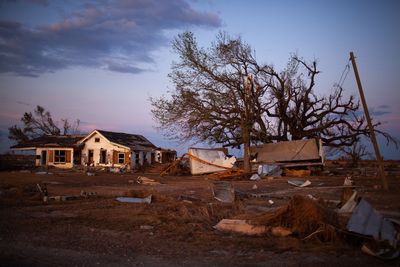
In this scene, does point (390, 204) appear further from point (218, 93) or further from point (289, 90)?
point (289, 90)

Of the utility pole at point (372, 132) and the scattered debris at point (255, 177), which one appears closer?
the utility pole at point (372, 132)

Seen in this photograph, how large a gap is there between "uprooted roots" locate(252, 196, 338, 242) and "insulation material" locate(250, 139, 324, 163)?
21.6 meters

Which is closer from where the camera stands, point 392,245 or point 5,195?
point 392,245

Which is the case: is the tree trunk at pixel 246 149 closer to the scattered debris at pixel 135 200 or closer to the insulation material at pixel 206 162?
the insulation material at pixel 206 162

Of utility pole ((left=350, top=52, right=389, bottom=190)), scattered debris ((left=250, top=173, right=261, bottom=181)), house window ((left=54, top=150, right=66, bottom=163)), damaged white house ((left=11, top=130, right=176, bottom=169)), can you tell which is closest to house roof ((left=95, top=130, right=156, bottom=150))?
damaged white house ((left=11, top=130, right=176, bottom=169))

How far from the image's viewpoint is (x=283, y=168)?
94.0 feet

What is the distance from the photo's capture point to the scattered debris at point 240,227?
26.1 feet

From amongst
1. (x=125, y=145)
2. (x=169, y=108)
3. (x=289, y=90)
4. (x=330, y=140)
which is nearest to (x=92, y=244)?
(x=169, y=108)

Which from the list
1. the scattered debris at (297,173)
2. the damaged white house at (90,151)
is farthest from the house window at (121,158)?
the scattered debris at (297,173)

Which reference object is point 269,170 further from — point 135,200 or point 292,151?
point 135,200

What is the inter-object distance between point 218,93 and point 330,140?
11950 mm

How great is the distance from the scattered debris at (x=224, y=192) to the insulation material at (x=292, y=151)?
1602cm

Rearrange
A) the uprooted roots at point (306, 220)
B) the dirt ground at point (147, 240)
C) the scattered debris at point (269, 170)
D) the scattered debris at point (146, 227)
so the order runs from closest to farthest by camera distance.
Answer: the dirt ground at point (147, 240) < the uprooted roots at point (306, 220) < the scattered debris at point (146, 227) < the scattered debris at point (269, 170)

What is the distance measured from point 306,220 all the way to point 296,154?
22.3 meters
